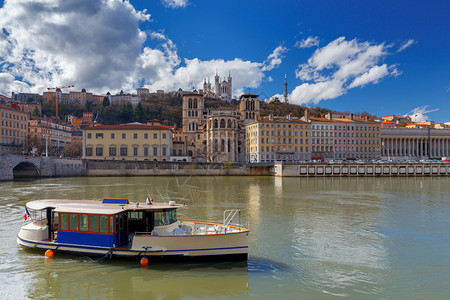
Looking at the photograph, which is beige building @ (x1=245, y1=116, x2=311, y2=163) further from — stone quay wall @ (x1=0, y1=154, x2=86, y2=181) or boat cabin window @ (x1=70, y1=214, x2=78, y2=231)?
boat cabin window @ (x1=70, y1=214, x2=78, y2=231)

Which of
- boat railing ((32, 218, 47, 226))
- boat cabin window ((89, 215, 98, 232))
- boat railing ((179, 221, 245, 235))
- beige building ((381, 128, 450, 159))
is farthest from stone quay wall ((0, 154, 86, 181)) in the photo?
beige building ((381, 128, 450, 159))

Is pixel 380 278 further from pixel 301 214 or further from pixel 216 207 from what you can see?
pixel 216 207

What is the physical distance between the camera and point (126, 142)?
77.2m

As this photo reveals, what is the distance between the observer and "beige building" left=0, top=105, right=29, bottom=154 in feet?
225

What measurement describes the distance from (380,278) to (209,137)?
87675 mm

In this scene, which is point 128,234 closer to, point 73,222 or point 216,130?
point 73,222

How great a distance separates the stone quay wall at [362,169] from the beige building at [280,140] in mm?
12513

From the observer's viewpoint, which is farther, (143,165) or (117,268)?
(143,165)

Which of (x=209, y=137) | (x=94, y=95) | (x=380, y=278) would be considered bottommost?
(x=380, y=278)

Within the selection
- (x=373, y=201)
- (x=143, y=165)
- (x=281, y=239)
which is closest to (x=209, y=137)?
(x=143, y=165)

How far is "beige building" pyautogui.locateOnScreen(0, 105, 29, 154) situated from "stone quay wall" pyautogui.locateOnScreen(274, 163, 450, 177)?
5619cm

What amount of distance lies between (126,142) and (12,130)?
929 inches

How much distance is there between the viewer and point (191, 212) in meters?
23.5

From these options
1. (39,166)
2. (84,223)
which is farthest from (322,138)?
(84,223)
